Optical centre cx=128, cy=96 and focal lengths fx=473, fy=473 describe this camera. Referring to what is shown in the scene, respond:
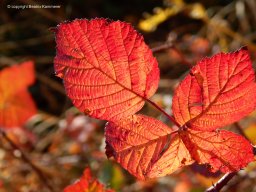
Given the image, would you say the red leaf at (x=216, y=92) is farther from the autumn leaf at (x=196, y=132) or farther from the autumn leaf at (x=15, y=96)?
the autumn leaf at (x=15, y=96)

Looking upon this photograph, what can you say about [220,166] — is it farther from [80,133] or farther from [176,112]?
[80,133]

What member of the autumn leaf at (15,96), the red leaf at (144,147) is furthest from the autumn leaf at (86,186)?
the autumn leaf at (15,96)

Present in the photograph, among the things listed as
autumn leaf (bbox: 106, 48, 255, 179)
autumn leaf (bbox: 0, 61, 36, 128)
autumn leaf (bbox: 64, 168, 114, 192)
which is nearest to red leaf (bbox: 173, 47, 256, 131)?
autumn leaf (bbox: 106, 48, 255, 179)

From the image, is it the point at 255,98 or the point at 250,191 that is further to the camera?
the point at 250,191

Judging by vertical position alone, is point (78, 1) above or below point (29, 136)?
above

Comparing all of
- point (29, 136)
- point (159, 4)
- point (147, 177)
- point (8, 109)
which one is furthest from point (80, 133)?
point (159, 4)

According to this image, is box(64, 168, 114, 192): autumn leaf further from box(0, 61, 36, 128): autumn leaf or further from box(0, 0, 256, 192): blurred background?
box(0, 61, 36, 128): autumn leaf

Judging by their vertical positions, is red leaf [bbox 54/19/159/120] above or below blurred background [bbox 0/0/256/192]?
above

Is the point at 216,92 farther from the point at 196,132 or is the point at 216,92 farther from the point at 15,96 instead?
the point at 15,96

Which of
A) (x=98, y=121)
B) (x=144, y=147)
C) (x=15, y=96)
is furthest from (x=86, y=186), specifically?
(x=98, y=121)
